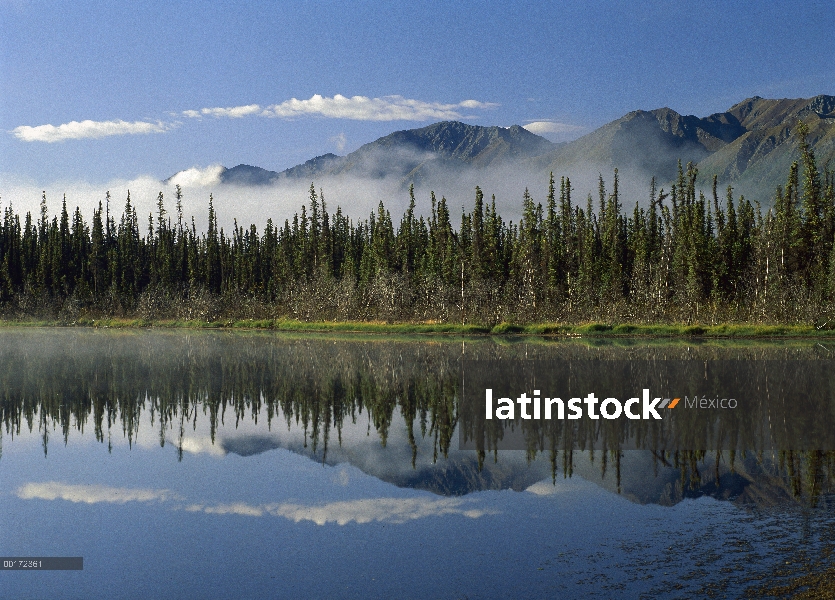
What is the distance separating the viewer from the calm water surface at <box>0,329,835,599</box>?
382 inches

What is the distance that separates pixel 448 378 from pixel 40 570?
67.6ft

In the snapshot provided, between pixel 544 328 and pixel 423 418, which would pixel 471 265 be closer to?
pixel 544 328

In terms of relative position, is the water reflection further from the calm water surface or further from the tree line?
the tree line

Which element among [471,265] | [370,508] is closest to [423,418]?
[370,508]

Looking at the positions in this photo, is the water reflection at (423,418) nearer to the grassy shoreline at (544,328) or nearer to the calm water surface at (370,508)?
the calm water surface at (370,508)

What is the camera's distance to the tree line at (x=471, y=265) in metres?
75.1

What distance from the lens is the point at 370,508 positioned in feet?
43.0

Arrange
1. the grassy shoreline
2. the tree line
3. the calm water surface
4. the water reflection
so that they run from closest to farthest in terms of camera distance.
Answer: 1. the calm water surface
2. the water reflection
3. the grassy shoreline
4. the tree line

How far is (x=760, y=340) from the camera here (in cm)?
5294

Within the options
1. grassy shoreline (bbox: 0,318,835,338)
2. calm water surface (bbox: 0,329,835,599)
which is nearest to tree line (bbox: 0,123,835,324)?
grassy shoreline (bbox: 0,318,835,338)

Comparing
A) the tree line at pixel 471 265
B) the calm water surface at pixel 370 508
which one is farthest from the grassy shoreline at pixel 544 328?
the calm water surface at pixel 370 508

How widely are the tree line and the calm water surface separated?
163ft

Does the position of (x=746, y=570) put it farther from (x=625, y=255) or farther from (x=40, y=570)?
(x=625, y=255)

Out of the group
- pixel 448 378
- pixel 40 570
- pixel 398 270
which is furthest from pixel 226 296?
pixel 40 570
